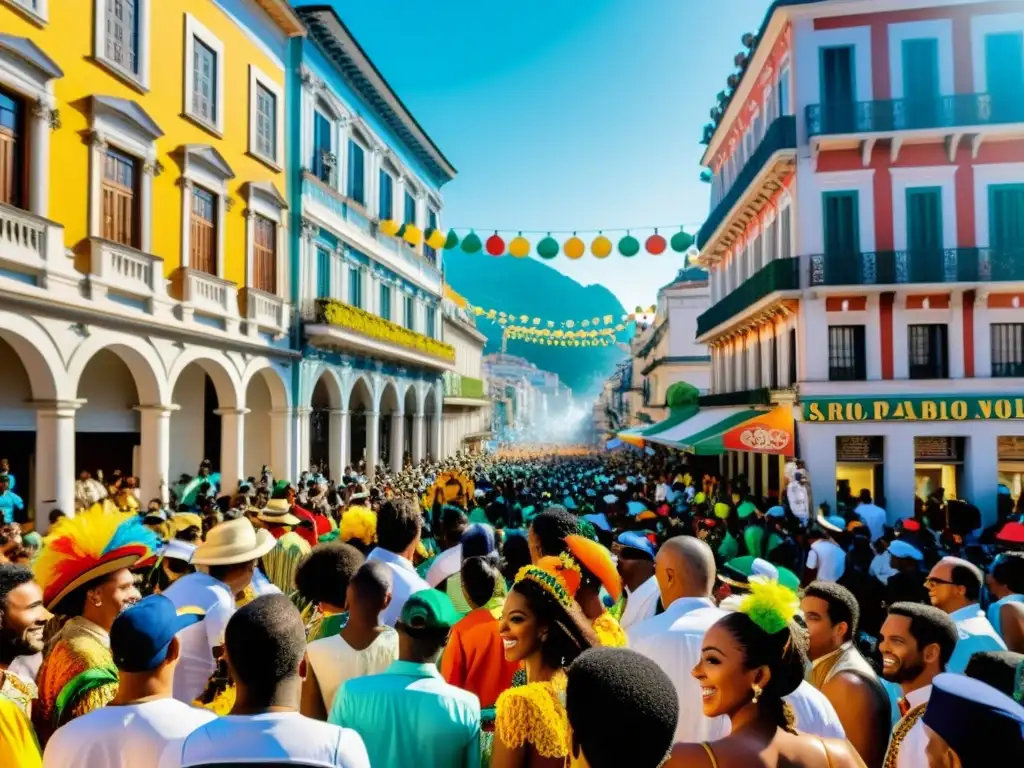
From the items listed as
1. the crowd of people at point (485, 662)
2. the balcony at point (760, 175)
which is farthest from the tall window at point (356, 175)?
the crowd of people at point (485, 662)

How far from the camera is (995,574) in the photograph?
18.0ft

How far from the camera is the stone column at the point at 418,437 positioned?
32.1m

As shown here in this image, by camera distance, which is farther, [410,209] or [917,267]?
[410,209]

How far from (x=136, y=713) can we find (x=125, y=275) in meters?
12.7

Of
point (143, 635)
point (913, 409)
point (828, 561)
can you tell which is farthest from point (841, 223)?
point (143, 635)

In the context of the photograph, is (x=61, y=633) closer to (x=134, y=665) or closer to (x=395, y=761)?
(x=134, y=665)

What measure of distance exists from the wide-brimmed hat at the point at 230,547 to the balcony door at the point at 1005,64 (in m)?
20.3

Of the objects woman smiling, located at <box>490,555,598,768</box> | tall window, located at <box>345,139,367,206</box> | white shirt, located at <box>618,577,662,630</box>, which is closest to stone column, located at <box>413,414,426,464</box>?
tall window, located at <box>345,139,367,206</box>

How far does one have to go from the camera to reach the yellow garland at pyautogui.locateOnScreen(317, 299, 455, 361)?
68.7ft

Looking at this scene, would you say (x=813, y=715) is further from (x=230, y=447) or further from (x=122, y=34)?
(x=230, y=447)

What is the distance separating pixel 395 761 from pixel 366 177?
2410 cm

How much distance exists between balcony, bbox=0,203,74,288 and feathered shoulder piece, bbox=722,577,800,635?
11702 millimetres

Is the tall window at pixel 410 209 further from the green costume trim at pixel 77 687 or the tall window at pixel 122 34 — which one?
the green costume trim at pixel 77 687

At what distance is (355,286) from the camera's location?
24.5 meters
